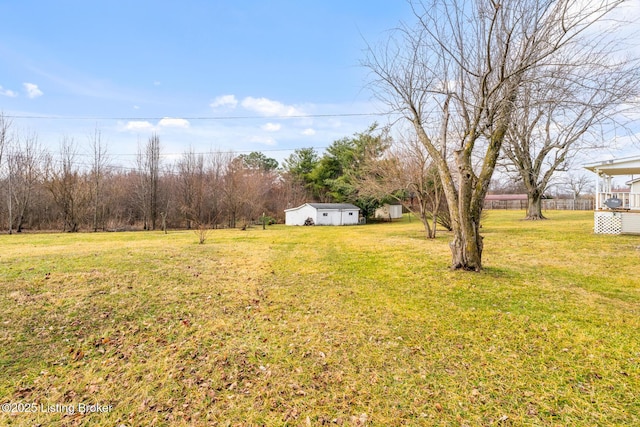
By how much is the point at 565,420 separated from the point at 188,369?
3.19 m

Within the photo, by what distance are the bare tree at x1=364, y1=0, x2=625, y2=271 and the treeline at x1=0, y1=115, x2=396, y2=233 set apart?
902cm

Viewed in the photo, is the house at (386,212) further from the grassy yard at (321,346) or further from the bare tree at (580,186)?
the bare tree at (580,186)

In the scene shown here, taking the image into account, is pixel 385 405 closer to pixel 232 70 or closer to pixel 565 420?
pixel 565 420

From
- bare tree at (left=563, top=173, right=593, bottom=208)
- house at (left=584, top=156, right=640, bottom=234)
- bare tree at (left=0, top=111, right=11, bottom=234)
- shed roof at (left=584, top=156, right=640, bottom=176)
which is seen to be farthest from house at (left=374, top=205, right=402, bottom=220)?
bare tree at (left=0, top=111, right=11, bottom=234)

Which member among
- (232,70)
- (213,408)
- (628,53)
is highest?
(232,70)

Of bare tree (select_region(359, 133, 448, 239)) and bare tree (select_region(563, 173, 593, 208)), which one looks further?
bare tree (select_region(563, 173, 593, 208))

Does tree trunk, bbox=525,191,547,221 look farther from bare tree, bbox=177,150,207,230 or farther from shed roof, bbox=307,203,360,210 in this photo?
bare tree, bbox=177,150,207,230

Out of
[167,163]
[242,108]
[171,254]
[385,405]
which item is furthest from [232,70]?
[385,405]

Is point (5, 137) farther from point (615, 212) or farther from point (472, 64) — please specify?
point (615, 212)

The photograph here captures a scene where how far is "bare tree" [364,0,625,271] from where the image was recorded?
446 centimetres

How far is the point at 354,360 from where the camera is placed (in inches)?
117

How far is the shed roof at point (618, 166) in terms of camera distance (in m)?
11.2

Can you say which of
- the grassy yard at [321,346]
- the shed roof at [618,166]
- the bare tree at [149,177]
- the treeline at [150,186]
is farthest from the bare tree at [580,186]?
the bare tree at [149,177]

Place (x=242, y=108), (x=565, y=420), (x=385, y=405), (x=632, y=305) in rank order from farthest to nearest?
(x=242, y=108) → (x=632, y=305) → (x=385, y=405) → (x=565, y=420)
